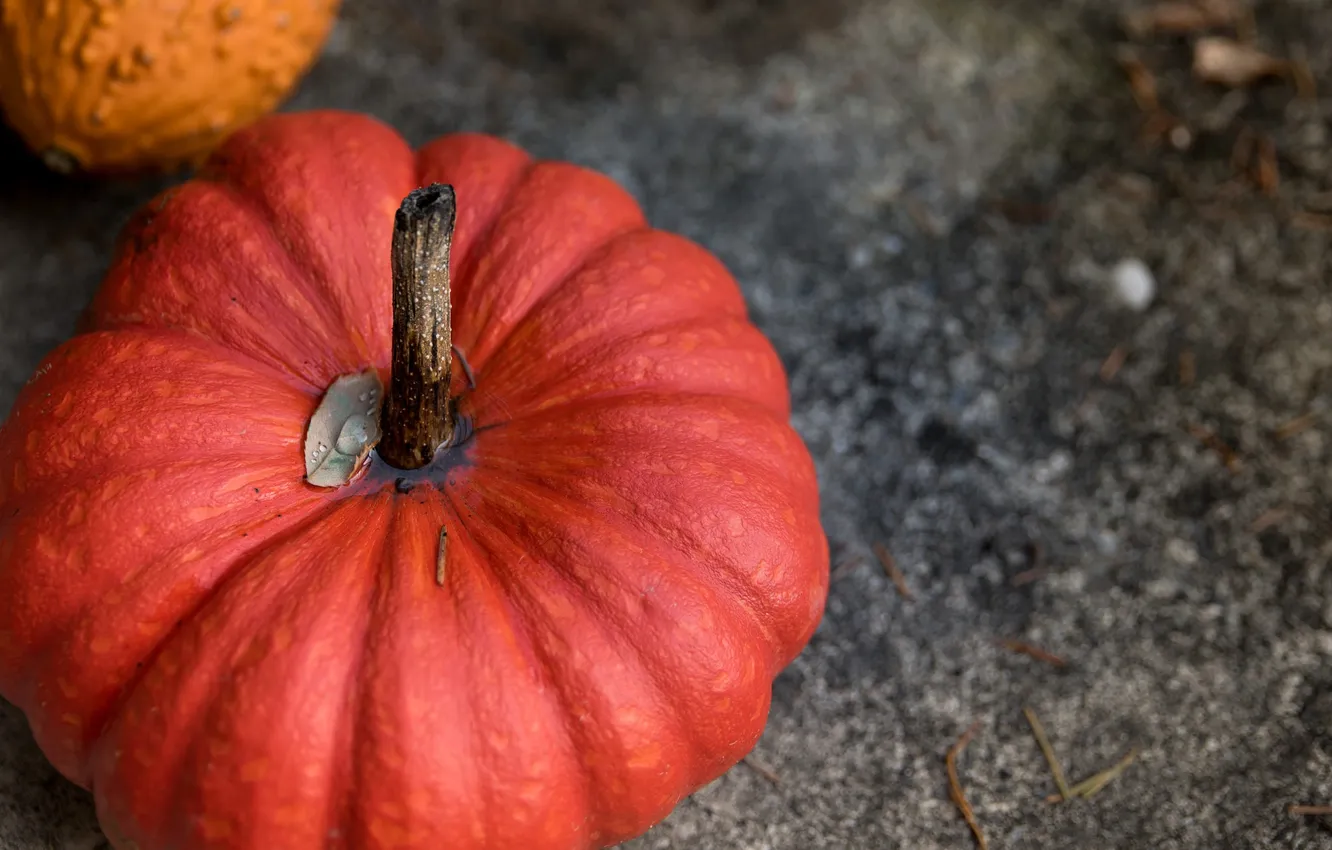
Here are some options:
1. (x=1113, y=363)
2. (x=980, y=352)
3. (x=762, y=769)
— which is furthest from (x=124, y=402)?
(x=1113, y=363)

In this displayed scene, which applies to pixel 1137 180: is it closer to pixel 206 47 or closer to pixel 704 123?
pixel 704 123

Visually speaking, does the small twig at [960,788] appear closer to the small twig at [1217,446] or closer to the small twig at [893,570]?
the small twig at [893,570]

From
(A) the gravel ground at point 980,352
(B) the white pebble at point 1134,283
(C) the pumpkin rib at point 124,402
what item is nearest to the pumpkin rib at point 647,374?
(C) the pumpkin rib at point 124,402

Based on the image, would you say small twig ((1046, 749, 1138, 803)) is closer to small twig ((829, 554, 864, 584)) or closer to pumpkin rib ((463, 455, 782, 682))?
small twig ((829, 554, 864, 584))

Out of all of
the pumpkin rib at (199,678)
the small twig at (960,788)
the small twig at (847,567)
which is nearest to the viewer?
the pumpkin rib at (199,678)

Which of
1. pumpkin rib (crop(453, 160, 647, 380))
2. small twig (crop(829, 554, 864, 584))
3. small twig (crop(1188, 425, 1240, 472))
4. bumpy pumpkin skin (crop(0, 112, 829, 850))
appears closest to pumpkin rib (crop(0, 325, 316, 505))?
bumpy pumpkin skin (crop(0, 112, 829, 850))

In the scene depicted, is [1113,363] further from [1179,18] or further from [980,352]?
[1179,18]
